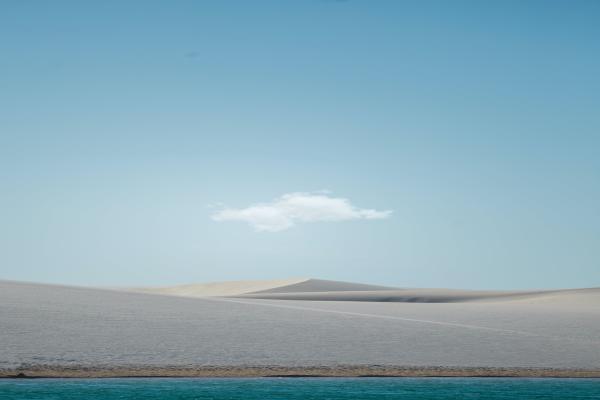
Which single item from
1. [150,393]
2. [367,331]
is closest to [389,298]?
[367,331]

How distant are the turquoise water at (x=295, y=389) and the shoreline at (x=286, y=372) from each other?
0.56 metres

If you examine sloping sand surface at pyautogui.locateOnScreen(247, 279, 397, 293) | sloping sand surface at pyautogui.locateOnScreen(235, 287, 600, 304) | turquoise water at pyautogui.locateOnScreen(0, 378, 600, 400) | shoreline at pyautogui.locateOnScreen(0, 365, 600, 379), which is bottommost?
turquoise water at pyautogui.locateOnScreen(0, 378, 600, 400)

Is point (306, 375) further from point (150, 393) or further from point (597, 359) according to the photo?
point (597, 359)

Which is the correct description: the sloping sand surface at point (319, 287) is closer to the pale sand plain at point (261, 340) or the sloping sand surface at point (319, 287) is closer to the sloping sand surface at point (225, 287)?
the sloping sand surface at point (225, 287)

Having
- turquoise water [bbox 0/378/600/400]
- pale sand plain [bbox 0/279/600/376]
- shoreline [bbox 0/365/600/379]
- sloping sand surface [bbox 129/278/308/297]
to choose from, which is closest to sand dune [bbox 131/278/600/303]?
sloping sand surface [bbox 129/278/308/297]

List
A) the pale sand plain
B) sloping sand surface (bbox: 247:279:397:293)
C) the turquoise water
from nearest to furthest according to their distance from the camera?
the turquoise water
the pale sand plain
sloping sand surface (bbox: 247:279:397:293)

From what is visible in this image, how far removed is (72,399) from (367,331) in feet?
54.6

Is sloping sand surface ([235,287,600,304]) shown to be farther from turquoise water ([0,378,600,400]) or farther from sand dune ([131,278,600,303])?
turquoise water ([0,378,600,400])

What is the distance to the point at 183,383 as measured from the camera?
27.5 m

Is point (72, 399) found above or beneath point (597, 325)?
beneath

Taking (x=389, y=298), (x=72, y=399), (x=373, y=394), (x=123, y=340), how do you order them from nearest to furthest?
(x=72, y=399)
(x=373, y=394)
(x=123, y=340)
(x=389, y=298)

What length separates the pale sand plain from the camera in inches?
1171

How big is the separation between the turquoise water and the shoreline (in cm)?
56

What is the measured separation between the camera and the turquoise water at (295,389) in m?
25.1
